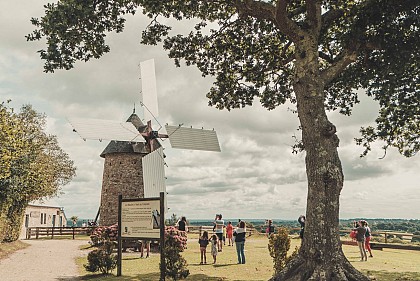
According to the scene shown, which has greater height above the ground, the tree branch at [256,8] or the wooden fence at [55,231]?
the tree branch at [256,8]

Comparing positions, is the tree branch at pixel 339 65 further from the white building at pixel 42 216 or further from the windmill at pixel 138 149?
the white building at pixel 42 216

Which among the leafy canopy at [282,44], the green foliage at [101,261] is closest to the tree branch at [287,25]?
the leafy canopy at [282,44]

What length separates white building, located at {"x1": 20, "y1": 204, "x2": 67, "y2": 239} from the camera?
55.2 metres

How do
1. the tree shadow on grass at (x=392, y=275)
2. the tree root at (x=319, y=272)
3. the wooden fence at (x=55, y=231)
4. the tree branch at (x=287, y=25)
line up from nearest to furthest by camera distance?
the tree root at (x=319, y=272) < the tree branch at (x=287, y=25) < the tree shadow on grass at (x=392, y=275) < the wooden fence at (x=55, y=231)

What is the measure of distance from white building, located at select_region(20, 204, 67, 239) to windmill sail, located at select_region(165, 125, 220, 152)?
117 ft

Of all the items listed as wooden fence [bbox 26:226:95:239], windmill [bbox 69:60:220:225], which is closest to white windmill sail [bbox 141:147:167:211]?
windmill [bbox 69:60:220:225]

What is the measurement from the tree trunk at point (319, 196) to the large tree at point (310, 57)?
0.10ft

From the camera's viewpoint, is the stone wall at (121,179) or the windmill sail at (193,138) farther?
the stone wall at (121,179)

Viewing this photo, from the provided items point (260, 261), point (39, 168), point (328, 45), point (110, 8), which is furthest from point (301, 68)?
point (39, 168)

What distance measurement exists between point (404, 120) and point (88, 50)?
13178 millimetres

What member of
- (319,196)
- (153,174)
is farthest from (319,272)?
(153,174)

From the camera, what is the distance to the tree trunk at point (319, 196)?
11.3 m

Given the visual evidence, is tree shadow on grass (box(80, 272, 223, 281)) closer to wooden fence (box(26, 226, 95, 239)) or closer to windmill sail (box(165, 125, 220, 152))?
windmill sail (box(165, 125, 220, 152))

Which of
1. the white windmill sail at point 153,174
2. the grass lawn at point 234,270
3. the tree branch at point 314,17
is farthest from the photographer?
the white windmill sail at point 153,174
